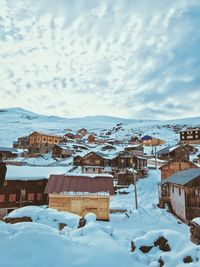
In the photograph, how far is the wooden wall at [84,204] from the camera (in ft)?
85.5

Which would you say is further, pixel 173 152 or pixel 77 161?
pixel 77 161

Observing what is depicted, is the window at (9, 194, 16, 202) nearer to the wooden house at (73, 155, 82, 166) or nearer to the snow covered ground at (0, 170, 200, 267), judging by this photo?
the snow covered ground at (0, 170, 200, 267)

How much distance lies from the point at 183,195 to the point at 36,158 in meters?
55.1

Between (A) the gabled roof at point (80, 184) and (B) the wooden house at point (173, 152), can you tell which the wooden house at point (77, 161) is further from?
(A) the gabled roof at point (80, 184)

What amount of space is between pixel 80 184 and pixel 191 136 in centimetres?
8102

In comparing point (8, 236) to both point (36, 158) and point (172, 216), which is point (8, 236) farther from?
point (36, 158)

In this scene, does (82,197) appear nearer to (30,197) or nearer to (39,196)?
(39,196)

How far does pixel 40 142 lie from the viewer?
307 ft

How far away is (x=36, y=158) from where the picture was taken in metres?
71.2

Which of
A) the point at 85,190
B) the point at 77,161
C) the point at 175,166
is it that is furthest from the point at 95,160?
the point at 85,190

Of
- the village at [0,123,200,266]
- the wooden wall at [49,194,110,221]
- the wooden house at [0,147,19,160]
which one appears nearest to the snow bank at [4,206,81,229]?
the village at [0,123,200,266]

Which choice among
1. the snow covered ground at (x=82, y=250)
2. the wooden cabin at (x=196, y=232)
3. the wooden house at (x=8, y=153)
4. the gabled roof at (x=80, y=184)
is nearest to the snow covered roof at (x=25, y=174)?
the gabled roof at (x=80, y=184)

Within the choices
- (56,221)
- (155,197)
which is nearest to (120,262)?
(56,221)

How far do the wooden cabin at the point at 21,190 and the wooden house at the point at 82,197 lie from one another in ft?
22.9
